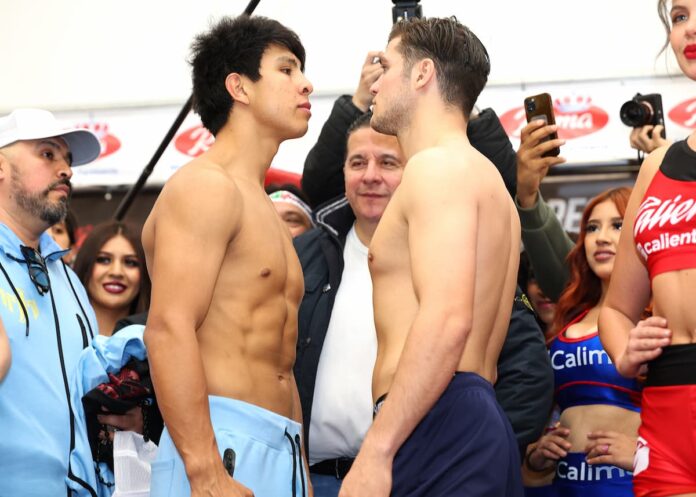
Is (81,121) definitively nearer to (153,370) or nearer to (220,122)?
(220,122)

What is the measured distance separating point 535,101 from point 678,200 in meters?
1.27

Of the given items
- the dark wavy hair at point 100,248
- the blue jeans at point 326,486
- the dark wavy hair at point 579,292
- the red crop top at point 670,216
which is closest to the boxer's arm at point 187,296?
the blue jeans at point 326,486

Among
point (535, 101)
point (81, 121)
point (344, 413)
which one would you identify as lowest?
point (344, 413)

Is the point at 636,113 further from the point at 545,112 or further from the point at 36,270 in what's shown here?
the point at 36,270

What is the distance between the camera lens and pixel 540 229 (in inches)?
145

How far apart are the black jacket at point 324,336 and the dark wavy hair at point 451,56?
88cm

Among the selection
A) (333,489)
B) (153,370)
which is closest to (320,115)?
(333,489)

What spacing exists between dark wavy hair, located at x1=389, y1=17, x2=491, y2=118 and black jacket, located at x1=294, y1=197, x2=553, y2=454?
0.88 meters

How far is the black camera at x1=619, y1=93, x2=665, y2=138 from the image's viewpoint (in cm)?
371

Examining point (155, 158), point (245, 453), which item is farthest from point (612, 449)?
point (155, 158)

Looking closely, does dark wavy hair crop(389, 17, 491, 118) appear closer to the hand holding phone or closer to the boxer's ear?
the boxer's ear

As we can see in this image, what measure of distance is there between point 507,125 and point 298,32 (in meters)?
1.58

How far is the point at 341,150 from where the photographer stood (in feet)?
12.4

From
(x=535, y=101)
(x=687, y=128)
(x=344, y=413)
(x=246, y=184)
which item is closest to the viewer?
(x=246, y=184)
